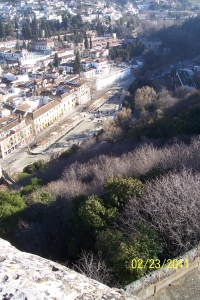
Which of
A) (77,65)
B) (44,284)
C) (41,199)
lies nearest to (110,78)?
(77,65)

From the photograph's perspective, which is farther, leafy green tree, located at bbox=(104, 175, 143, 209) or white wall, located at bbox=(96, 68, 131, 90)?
white wall, located at bbox=(96, 68, 131, 90)

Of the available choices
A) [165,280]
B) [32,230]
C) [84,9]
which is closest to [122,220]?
[165,280]

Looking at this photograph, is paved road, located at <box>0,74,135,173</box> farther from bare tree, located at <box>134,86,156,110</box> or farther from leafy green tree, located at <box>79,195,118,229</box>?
leafy green tree, located at <box>79,195,118,229</box>

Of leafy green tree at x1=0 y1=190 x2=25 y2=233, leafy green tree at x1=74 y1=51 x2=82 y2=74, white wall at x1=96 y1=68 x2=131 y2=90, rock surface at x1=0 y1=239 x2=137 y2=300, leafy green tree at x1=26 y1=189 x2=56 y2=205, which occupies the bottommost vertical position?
leafy green tree at x1=0 y1=190 x2=25 y2=233

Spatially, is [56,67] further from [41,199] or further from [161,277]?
[161,277]

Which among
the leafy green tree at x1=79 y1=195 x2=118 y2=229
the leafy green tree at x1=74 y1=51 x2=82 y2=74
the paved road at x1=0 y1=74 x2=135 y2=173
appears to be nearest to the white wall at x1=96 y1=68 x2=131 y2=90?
the paved road at x1=0 y1=74 x2=135 y2=173

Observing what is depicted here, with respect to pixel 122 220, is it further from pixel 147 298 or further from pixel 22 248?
pixel 22 248

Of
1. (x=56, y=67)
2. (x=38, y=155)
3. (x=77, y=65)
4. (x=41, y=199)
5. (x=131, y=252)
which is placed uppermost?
(x=77, y=65)
